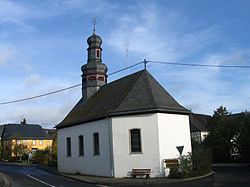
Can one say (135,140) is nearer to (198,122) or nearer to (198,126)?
(198,126)

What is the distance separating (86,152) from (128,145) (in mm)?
5322

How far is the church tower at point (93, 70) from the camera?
130 feet

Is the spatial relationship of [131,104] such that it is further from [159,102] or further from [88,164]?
[88,164]

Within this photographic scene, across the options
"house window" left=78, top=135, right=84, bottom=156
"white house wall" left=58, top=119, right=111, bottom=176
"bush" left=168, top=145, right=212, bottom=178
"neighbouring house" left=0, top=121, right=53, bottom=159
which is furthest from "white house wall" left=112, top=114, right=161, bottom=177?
"neighbouring house" left=0, top=121, right=53, bottom=159

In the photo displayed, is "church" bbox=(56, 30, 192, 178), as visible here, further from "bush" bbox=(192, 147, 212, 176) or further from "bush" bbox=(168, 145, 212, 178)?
"bush" bbox=(192, 147, 212, 176)

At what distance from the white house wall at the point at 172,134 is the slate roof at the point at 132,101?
1.74 feet

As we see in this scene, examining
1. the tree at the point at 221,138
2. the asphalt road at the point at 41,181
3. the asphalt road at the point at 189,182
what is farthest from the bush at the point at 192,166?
the tree at the point at 221,138

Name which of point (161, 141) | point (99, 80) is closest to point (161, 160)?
point (161, 141)

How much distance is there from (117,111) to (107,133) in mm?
1914

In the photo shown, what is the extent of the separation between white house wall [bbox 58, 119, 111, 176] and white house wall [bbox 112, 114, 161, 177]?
90cm

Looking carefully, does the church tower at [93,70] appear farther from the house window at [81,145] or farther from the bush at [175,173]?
the bush at [175,173]

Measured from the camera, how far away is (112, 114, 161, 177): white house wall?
2677 centimetres

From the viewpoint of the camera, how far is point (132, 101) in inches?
1126

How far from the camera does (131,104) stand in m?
28.3
